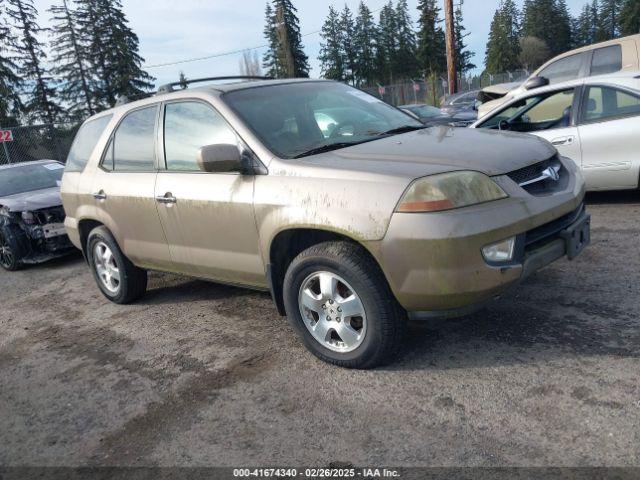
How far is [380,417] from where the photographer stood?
9.21 feet

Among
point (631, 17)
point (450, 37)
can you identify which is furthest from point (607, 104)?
point (631, 17)

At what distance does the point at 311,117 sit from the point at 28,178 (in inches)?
245

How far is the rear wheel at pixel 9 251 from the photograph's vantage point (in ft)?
23.5

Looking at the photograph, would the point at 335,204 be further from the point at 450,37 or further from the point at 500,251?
the point at 450,37

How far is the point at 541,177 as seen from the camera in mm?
3277

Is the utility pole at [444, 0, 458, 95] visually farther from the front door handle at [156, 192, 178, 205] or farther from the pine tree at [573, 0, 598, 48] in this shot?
the pine tree at [573, 0, 598, 48]

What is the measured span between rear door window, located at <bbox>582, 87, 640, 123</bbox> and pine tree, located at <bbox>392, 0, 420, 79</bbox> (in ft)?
248

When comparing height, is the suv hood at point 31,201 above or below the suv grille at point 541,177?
below

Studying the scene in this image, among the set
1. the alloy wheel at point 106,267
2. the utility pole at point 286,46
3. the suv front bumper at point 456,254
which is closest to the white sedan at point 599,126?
the suv front bumper at point 456,254

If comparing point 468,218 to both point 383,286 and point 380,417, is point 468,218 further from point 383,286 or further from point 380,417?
point 380,417

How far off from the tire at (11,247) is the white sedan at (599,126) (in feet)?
21.7

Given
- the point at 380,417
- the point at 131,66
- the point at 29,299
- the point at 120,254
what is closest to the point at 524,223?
the point at 380,417

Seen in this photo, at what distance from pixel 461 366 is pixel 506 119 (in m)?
4.48

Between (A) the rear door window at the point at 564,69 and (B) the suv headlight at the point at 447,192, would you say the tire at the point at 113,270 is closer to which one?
(B) the suv headlight at the point at 447,192
